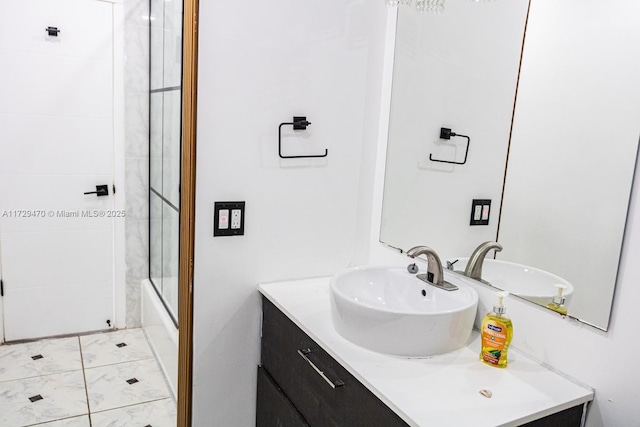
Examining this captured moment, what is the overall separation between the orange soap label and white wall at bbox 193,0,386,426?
2.69ft

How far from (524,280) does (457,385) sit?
37 cm

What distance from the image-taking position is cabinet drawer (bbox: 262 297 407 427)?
1203 mm

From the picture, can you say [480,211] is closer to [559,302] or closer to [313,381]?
[559,302]

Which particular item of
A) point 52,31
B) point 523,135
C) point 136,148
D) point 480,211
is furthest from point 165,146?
point 523,135

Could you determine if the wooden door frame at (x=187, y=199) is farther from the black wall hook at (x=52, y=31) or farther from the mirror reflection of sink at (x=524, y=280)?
the black wall hook at (x=52, y=31)

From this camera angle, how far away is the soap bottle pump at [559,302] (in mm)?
1245

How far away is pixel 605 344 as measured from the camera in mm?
1150

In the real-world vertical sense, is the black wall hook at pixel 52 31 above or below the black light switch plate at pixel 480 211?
above

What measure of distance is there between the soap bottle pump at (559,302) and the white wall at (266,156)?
34.6 inches

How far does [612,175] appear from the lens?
44.6 inches

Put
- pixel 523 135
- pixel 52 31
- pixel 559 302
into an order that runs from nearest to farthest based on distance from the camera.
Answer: pixel 559 302 < pixel 523 135 < pixel 52 31

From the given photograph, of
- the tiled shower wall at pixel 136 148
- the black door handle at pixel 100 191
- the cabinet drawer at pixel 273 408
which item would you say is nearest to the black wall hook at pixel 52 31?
the tiled shower wall at pixel 136 148

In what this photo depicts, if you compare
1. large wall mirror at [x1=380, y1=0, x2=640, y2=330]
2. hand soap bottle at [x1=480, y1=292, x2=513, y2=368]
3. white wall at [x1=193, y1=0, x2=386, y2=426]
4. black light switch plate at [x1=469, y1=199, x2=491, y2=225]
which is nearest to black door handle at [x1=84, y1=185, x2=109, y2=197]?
white wall at [x1=193, y1=0, x2=386, y2=426]

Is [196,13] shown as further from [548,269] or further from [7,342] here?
[7,342]
